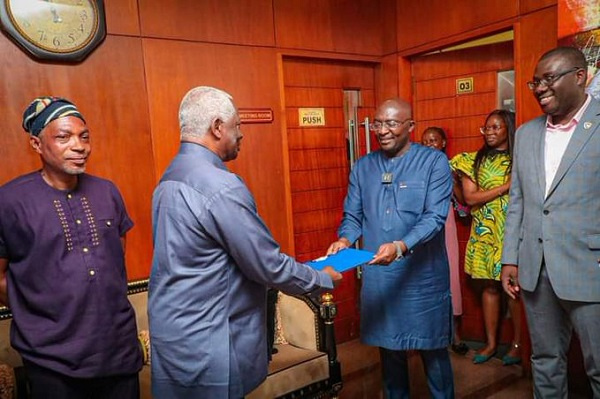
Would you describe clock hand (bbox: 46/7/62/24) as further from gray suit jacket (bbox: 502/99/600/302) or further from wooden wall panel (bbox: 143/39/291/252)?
gray suit jacket (bbox: 502/99/600/302)

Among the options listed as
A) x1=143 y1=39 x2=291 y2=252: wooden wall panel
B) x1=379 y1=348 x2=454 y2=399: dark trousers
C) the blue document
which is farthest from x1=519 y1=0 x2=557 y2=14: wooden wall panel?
x1=379 y1=348 x2=454 y2=399: dark trousers

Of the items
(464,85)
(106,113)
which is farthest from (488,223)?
(106,113)

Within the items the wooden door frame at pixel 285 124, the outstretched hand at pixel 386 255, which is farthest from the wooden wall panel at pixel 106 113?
the outstretched hand at pixel 386 255

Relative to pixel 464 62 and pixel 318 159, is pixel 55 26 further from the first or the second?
pixel 464 62

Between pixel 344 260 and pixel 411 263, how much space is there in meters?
0.46

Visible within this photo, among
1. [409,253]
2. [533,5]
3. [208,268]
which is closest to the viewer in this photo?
[208,268]

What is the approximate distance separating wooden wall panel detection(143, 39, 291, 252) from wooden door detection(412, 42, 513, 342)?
119 cm

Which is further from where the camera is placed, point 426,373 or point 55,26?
point 55,26

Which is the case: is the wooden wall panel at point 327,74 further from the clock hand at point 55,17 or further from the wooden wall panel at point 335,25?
the clock hand at point 55,17

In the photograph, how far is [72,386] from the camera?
1.48 metres

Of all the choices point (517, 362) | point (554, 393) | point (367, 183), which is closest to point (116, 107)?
point (367, 183)

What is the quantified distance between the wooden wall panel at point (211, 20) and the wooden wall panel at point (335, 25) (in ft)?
0.39

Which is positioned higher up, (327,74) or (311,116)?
(327,74)

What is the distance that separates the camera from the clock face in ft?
7.65
